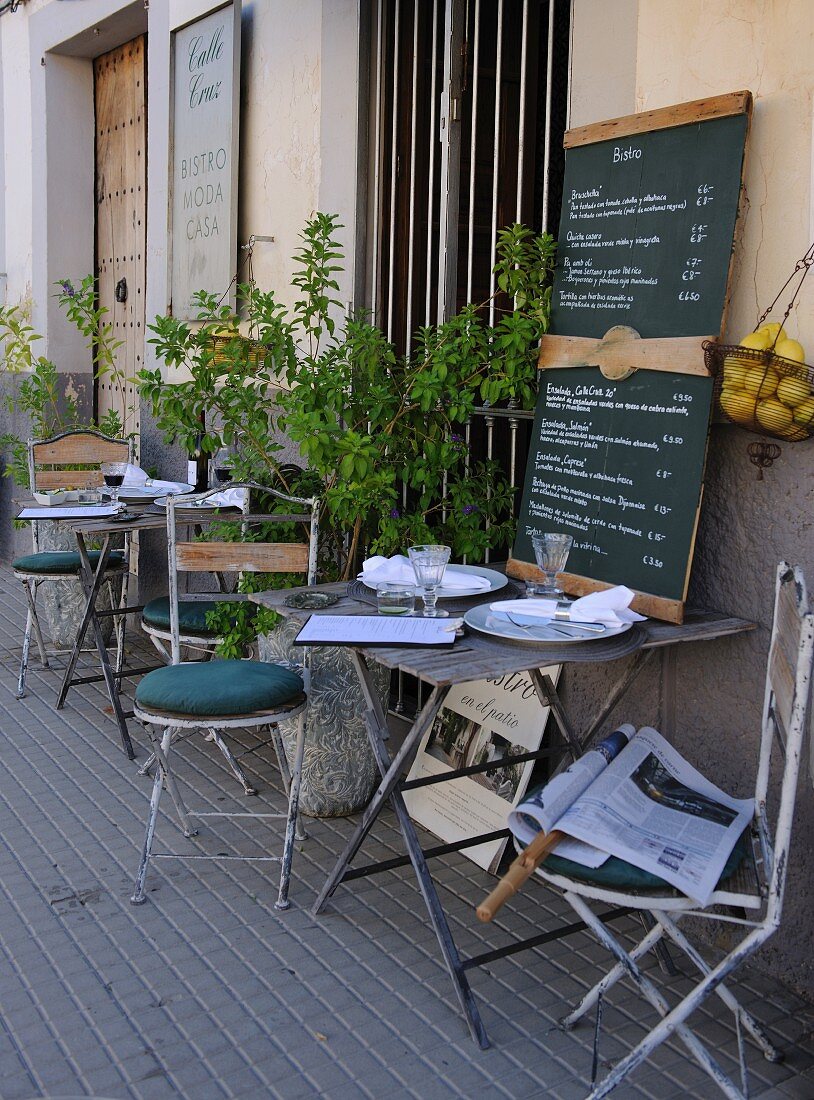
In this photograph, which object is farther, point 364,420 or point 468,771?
point 364,420

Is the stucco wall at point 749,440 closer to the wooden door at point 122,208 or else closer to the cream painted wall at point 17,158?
the wooden door at point 122,208

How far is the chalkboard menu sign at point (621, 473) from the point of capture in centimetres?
309

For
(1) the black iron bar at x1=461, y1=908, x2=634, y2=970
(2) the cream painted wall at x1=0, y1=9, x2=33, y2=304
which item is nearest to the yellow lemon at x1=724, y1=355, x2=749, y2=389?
(1) the black iron bar at x1=461, y1=908, x2=634, y2=970

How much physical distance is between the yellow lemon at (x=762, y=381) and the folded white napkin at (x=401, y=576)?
92 cm

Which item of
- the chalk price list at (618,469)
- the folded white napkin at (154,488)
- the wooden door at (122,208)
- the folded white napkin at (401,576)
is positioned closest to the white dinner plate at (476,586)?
the folded white napkin at (401,576)

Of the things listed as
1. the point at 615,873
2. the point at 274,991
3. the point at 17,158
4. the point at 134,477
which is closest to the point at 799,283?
the point at 615,873

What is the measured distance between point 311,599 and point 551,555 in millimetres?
696

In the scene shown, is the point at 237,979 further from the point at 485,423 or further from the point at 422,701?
the point at 485,423

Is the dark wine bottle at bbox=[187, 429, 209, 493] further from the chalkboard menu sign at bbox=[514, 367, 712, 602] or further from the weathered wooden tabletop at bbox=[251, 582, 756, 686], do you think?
the weathered wooden tabletop at bbox=[251, 582, 756, 686]

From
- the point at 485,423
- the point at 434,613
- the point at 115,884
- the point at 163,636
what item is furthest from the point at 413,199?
the point at 115,884

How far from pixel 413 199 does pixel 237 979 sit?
126 inches

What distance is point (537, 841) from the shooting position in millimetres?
2297

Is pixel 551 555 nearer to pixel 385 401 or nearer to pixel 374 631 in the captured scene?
pixel 374 631

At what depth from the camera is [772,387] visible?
2.80 meters
